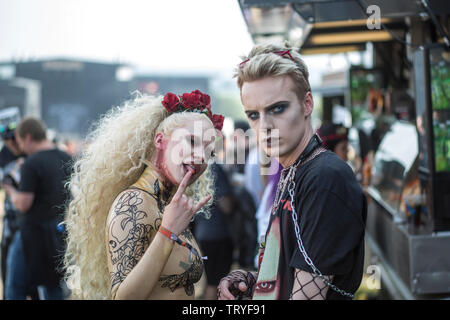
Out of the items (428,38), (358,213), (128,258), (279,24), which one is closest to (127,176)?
(128,258)

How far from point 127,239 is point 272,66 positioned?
0.94 m

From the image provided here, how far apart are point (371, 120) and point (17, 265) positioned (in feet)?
22.6

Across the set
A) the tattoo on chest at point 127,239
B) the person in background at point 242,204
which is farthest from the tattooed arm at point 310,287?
the person in background at point 242,204

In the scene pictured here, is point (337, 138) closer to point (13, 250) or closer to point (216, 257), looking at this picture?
point (216, 257)

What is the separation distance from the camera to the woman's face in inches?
86.7

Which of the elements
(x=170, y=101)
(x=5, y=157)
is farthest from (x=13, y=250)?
(x=170, y=101)

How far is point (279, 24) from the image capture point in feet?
17.5

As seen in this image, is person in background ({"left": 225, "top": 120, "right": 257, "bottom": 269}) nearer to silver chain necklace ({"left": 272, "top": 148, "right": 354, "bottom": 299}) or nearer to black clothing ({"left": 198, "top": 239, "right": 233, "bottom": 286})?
black clothing ({"left": 198, "top": 239, "right": 233, "bottom": 286})

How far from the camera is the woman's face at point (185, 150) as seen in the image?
2.20 meters

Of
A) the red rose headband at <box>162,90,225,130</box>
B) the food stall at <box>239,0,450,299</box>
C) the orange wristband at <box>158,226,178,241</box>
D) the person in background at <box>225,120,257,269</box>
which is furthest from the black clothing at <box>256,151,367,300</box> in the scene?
the person in background at <box>225,120,257,269</box>

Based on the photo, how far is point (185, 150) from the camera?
7.22ft

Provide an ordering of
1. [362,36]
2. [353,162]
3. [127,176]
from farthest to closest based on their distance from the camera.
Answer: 1. [353,162]
2. [362,36]
3. [127,176]
